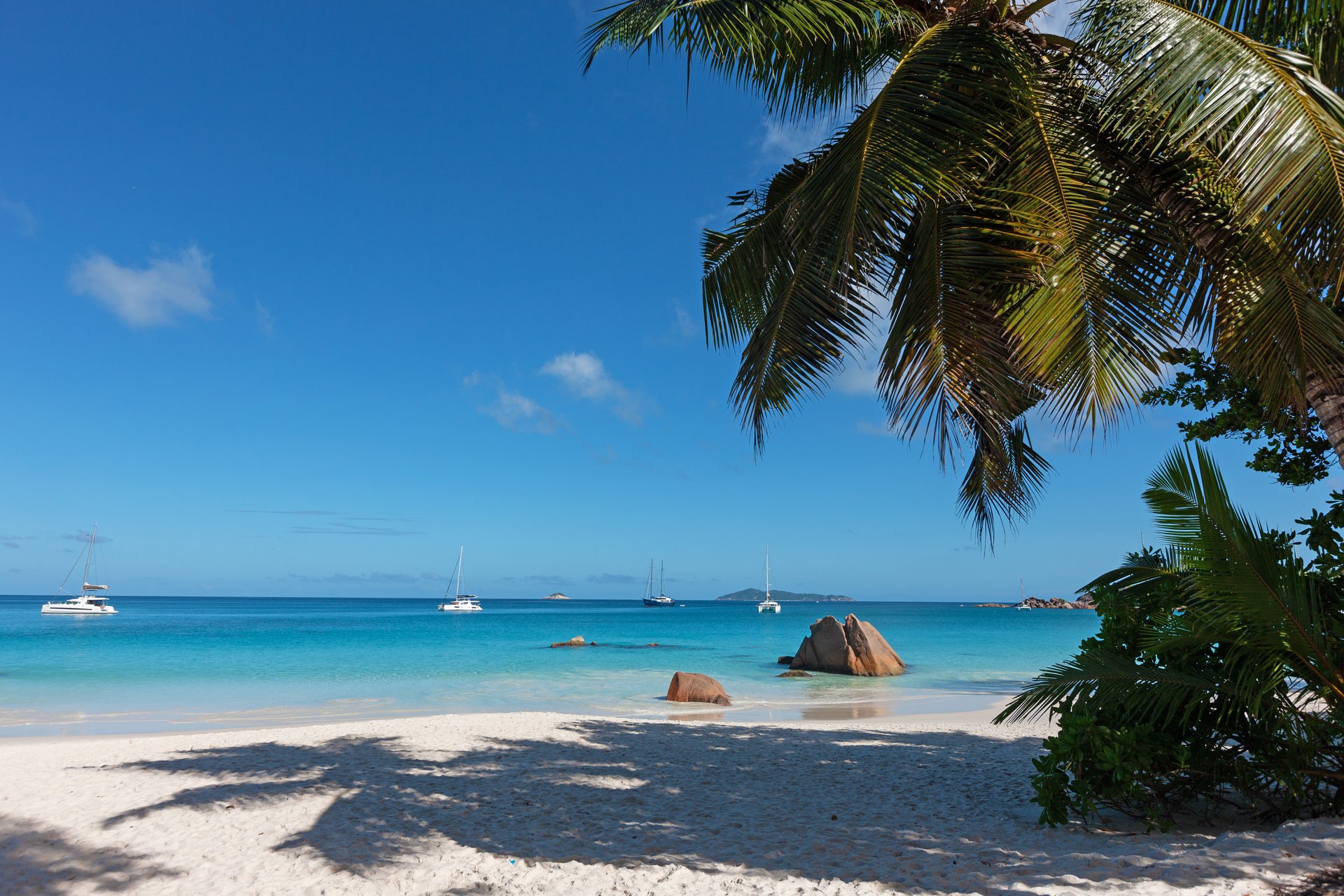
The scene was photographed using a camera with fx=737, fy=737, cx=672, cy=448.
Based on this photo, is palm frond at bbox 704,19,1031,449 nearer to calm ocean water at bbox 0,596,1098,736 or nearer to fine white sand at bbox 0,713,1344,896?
fine white sand at bbox 0,713,1344,896

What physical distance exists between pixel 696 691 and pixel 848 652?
25.9 feet

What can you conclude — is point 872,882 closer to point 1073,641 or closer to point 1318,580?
point 1318,580

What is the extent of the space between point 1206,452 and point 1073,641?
1984 inches

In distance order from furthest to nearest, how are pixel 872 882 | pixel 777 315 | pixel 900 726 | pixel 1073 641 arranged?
pixel 1073 641 → pixel 900 726 → pixel 777 315 → pixel 872 882

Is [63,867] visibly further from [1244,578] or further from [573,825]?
[1244,578]

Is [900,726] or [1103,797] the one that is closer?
[1103,797]

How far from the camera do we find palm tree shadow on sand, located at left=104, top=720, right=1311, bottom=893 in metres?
4.62

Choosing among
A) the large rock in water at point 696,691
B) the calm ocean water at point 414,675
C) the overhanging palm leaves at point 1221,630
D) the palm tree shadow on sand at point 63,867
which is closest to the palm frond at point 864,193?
the overhanging palm leaves at point 1221,630

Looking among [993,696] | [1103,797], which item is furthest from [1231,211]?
[993,696]

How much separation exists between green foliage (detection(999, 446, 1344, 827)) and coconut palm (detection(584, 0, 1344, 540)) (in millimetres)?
876

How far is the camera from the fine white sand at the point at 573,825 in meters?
4.34

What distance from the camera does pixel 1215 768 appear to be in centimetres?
494

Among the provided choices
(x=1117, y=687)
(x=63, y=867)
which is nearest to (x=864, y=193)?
(x=1117, y=687)

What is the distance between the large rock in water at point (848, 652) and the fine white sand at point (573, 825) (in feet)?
42.9
